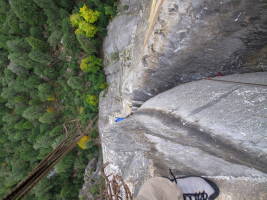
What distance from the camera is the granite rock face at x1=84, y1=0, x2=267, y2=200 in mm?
1790

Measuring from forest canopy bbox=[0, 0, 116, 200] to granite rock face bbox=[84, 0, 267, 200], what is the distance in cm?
517

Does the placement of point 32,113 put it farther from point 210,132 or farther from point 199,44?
point 210,132

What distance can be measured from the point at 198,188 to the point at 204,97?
1091 millimetres

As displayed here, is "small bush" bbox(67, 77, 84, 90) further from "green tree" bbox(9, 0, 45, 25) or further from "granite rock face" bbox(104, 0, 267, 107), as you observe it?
"granite rock face" bbox(104, 0, 267, 107)

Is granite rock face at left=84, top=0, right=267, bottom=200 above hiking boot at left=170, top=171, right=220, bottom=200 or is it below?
above

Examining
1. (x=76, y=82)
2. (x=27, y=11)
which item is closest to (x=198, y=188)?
(x=76, y=82)

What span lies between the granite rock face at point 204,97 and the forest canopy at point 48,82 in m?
5.17

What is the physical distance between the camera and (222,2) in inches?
84.0

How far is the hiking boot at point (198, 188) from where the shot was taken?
2418 millimetres

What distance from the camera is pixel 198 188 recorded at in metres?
2.47

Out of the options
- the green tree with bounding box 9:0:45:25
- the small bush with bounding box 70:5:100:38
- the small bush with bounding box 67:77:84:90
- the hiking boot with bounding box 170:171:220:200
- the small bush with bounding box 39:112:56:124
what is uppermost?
the green tree with bounding box 9:0:45:25

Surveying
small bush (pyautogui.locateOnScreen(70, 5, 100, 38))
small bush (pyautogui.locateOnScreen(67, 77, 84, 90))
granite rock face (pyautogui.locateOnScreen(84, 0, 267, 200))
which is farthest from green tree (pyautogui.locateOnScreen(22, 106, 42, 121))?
granite rock face (pyautogui.locateOnScreen(84, 0, 267, 200))

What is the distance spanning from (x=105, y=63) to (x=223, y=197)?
6803 mm

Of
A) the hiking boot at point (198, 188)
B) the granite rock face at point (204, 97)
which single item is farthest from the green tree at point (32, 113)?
the hiking boot at point (198, 188)
